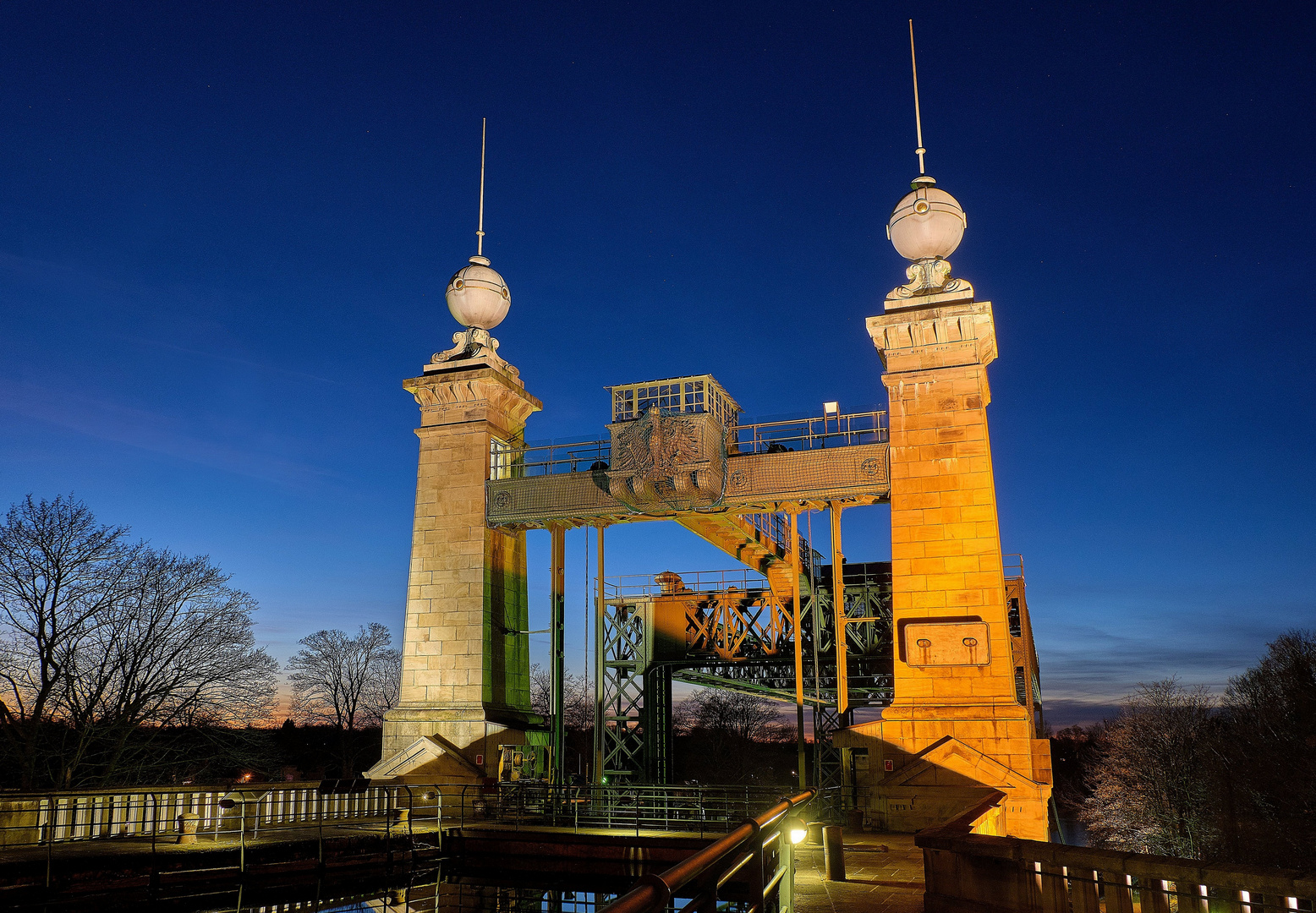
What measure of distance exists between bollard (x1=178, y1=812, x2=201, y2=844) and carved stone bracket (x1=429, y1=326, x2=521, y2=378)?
1316 centimetres

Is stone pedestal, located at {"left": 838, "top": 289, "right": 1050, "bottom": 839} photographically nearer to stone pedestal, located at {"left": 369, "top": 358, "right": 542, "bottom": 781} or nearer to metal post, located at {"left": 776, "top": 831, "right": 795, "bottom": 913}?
stone pedestal, located at {"left": 369, "top": 358, "right": 542, "bottom": 781}

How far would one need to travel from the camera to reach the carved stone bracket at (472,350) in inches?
1109

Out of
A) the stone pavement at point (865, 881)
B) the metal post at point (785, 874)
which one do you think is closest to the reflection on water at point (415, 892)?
the stone pavement at point (865, 881)

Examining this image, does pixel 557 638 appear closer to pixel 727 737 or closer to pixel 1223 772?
pixel 1223 772

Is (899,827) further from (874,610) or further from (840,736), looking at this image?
(874,610)

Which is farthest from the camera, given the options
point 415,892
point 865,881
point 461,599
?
point 461,599

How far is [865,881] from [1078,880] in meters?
6.93

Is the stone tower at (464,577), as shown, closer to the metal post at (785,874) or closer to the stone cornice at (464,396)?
the stone cornice at (464,396)

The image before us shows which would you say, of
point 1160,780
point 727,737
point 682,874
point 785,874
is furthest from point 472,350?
point 727,737

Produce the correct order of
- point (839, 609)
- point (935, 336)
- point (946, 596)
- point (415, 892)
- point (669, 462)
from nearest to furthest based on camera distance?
point (415, 892)
point (946, 596)
point (839, 609)
point (935, 336)
point (669, 462)

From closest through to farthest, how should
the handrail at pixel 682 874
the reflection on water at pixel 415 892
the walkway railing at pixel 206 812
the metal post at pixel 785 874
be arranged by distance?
the handrail at pixel 682 874 → the metal post at pixel 785 874 → the reflection on water at pixel 415 892 → the walkway railing at pixel 206 812

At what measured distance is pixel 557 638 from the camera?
27.5 meters

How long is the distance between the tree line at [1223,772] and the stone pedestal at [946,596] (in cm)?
1814

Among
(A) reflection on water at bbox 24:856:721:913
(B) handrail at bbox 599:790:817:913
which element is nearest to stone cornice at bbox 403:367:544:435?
Answer: (A) reflection on water at bbox 24:856:721:913
